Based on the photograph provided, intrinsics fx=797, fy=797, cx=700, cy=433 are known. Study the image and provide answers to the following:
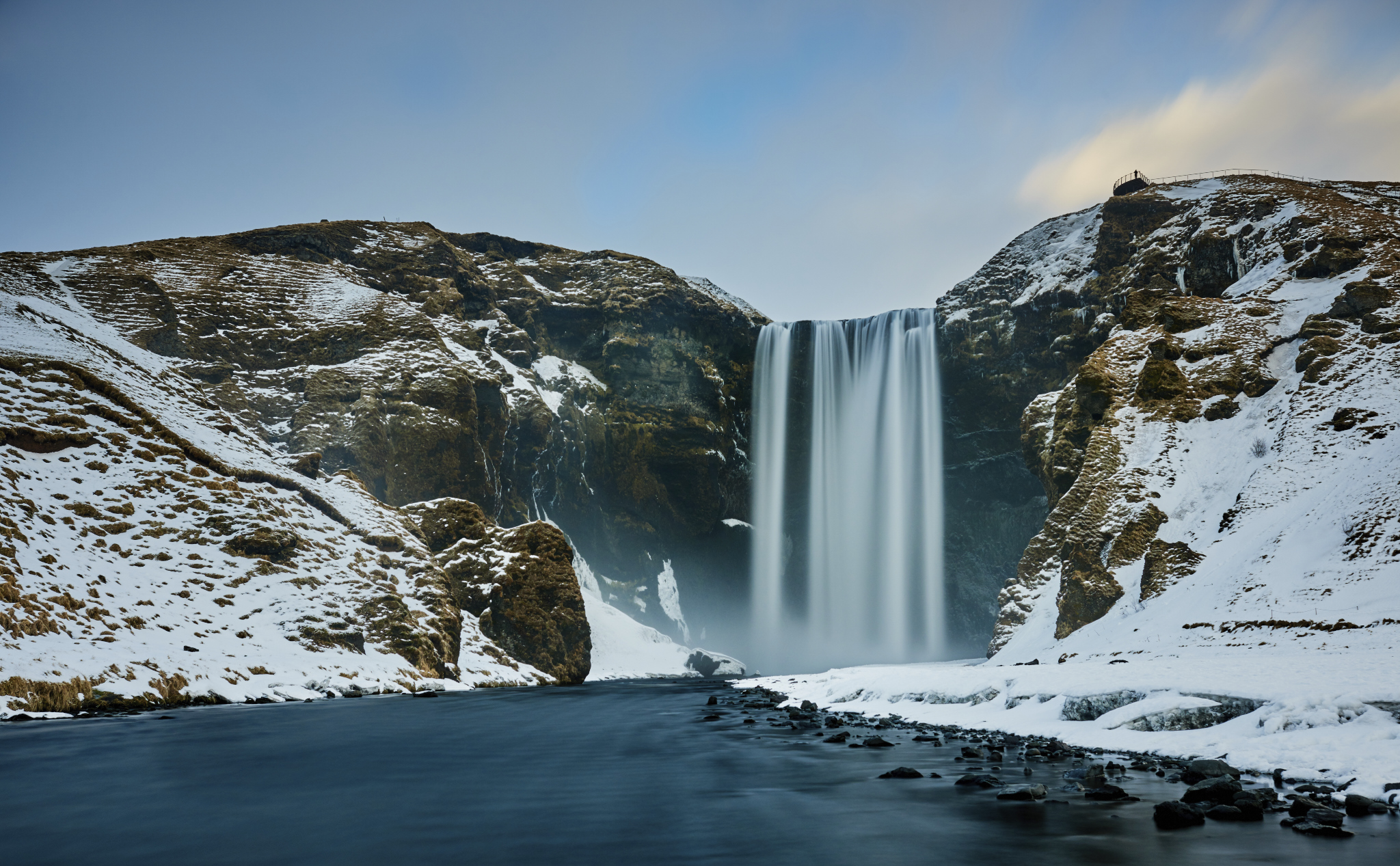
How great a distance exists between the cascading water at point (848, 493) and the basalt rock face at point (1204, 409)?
7911 millimetres

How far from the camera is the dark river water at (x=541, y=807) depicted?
29.7 ft

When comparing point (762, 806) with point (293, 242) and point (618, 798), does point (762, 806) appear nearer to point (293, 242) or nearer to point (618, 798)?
point (618, 798)

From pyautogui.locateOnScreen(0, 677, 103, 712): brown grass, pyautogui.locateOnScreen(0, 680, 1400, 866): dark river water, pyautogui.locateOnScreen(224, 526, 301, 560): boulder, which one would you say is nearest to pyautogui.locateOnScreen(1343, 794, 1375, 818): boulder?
pyautogui.locateOnScreen(0, 680, 1400, 866): dark river water

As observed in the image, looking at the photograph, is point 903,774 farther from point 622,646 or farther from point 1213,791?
point 622,646

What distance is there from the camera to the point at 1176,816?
9.79 meters

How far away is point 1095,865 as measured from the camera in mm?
8156

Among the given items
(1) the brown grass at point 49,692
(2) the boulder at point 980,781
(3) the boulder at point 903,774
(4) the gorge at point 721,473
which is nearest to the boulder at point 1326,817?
(4) the gorge at point 721,473

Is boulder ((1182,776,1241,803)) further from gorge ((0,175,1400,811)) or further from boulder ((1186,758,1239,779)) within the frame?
gorge ((0,175,1400,811))

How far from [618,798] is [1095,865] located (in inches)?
284

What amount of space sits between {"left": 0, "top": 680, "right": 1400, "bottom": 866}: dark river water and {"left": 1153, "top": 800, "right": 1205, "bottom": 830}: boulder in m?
0.15

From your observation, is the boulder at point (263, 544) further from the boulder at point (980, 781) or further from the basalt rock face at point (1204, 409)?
the basalt rock face at point (1204, 409)

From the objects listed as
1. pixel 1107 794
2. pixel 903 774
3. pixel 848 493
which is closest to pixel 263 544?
pixel 903 774

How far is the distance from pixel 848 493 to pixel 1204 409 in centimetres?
4244

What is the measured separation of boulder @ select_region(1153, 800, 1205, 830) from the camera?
9766 millimetres
